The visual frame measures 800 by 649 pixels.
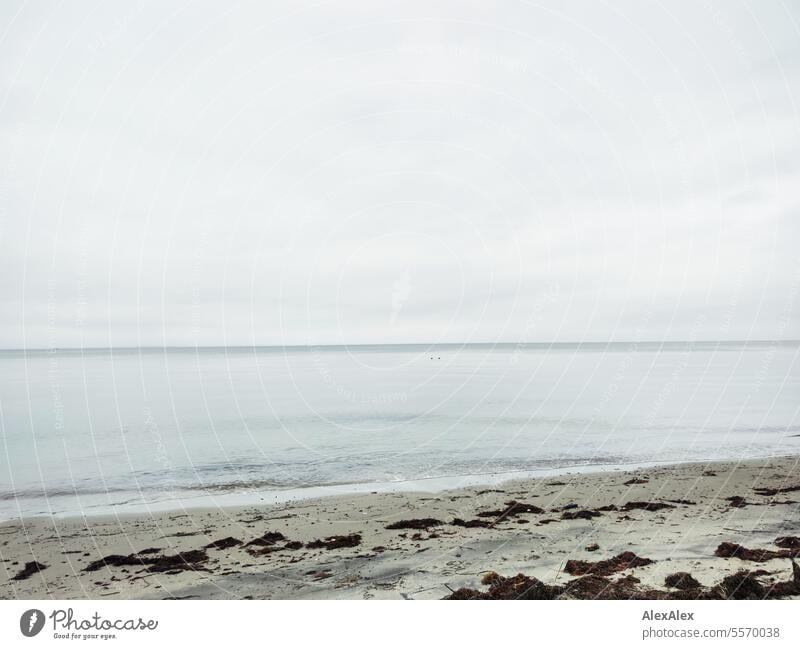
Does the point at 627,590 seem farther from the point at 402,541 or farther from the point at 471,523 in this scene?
the point at 471,523

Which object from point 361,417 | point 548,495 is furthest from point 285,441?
point 548,495

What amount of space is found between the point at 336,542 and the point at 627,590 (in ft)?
12.7

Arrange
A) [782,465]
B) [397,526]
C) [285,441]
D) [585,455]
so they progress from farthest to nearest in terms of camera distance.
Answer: [285,441] → [585,455] → [782,465] → [397,526]

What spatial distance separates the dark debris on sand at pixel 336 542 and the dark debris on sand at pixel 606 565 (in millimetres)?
2914

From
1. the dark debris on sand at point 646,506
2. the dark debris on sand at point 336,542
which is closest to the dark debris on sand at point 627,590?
the dark debris on sand at point 336,542

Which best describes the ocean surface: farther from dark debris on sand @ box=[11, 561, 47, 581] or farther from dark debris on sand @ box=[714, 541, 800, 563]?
dark debris on sand @ box=[714, 541, 800, 563]

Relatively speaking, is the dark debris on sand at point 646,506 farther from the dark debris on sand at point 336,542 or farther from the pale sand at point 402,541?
the dark debris on sand at point 336,542

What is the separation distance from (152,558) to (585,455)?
1191 cm

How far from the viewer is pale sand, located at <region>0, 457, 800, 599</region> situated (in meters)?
5.63

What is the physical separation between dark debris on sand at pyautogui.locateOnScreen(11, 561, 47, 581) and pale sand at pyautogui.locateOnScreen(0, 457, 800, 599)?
103mm

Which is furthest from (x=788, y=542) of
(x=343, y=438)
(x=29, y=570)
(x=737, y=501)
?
(x=343, y=438)

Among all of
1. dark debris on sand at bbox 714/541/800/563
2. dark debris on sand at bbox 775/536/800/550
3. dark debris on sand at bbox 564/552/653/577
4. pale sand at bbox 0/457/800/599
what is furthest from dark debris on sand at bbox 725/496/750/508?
dark debris on sand at bbox 564/552/653/577
